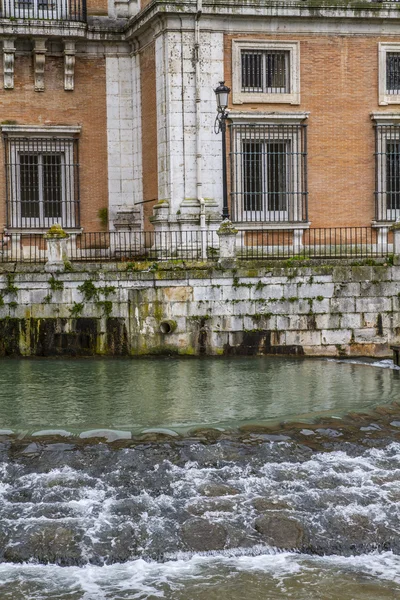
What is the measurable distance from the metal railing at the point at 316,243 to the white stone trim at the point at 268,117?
248cm

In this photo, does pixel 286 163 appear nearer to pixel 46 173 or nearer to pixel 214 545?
pixel 46 173

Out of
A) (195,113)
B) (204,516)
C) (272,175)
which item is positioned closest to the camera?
(204,516)

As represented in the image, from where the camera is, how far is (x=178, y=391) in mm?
15719

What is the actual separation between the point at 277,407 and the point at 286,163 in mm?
9340

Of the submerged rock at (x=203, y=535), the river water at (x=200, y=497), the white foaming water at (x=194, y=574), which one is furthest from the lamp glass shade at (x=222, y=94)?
the white foaming water at (x=194, y=574)

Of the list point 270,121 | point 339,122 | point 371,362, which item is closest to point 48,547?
point 371,362

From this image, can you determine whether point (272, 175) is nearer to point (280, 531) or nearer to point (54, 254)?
point (54, 254)

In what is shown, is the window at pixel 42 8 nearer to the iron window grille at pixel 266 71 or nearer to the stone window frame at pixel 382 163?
the iron window grille at pixel 266 71

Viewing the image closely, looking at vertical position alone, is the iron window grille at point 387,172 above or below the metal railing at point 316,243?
above

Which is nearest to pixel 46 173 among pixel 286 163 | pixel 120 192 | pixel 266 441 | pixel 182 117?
pixel 120 192

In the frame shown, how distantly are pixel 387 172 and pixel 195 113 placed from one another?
4.84 m

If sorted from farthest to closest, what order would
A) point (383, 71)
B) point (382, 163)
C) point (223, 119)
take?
point (382, 163) → point (383, 71) → point (223, 119)

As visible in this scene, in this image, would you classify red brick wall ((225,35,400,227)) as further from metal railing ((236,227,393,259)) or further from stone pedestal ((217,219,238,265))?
stone pedestal ((217,219,238,265))

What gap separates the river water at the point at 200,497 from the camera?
372 inches
